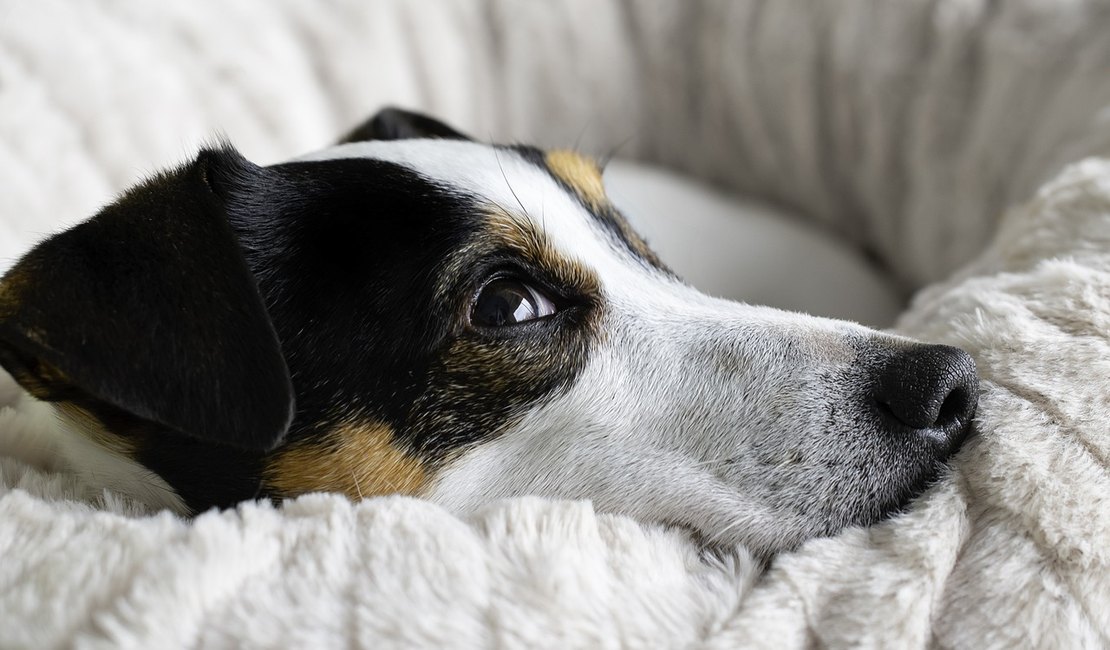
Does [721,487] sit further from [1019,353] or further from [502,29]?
[502,29]

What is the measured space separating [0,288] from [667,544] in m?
0.86

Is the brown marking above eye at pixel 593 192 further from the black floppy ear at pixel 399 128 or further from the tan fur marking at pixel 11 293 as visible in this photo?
the tan fur marking at pixel 11 293

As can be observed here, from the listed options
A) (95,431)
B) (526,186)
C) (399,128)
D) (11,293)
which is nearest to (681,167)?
(399,128)

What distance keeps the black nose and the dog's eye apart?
443 mm

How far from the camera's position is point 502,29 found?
2.67 metres

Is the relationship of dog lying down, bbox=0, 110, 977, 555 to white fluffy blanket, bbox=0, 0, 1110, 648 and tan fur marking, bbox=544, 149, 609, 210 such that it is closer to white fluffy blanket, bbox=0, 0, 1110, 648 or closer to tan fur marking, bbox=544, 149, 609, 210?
white fluffy blanket, bbox=0, 0, 1110, 648

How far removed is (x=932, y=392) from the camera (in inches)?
44.6

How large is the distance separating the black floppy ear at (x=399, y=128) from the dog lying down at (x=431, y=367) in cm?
50

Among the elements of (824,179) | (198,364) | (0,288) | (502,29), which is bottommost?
(824,179)

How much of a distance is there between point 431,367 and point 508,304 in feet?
0.43

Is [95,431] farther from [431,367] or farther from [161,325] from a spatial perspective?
[431,367]

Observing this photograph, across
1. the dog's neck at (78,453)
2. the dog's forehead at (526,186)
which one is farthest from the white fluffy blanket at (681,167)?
the dog's forehead at (526,186)

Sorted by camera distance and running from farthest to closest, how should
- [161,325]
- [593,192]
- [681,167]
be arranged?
[681,167], [593,192], [161,325]

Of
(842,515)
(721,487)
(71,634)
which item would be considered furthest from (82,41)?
(842,515)
